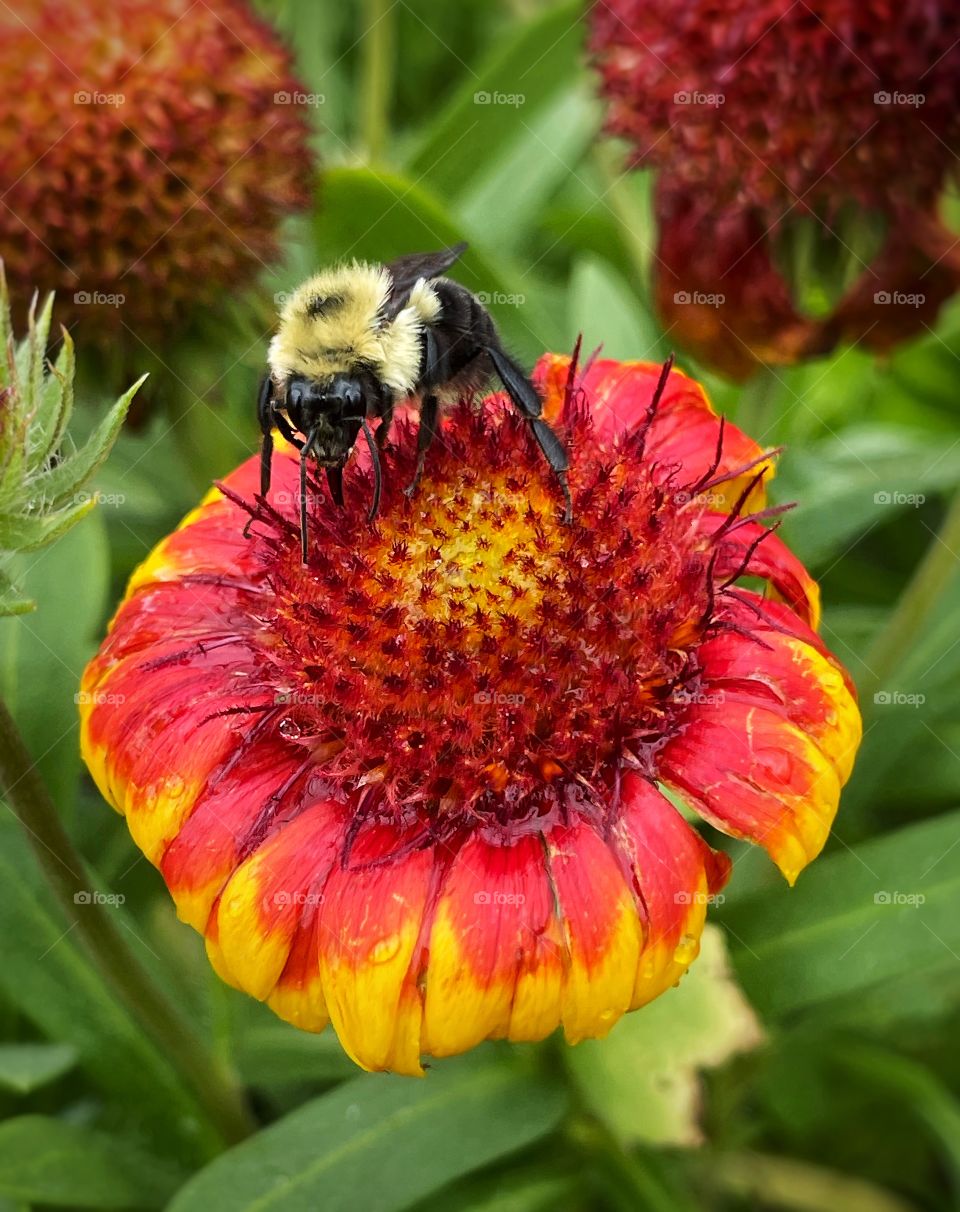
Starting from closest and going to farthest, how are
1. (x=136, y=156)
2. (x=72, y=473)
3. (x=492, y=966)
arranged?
(x=492, y=966), (x=72, y=473), (x=136, y=156)

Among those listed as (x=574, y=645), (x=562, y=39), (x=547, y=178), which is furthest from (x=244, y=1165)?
(x=562, y=39)

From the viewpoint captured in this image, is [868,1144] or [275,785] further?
[868,1144]

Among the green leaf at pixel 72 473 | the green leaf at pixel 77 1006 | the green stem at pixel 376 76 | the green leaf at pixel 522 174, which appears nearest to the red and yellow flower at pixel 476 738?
the green leaf at pixel 72 473

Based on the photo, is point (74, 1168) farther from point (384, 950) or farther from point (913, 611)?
point (913, 611)

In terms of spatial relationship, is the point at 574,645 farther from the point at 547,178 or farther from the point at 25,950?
the point at 547,178

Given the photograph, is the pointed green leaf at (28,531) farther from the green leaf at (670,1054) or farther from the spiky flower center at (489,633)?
the green leaf at (670,1054)

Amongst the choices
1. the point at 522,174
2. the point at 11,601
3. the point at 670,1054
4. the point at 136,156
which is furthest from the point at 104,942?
the point at 522,174
